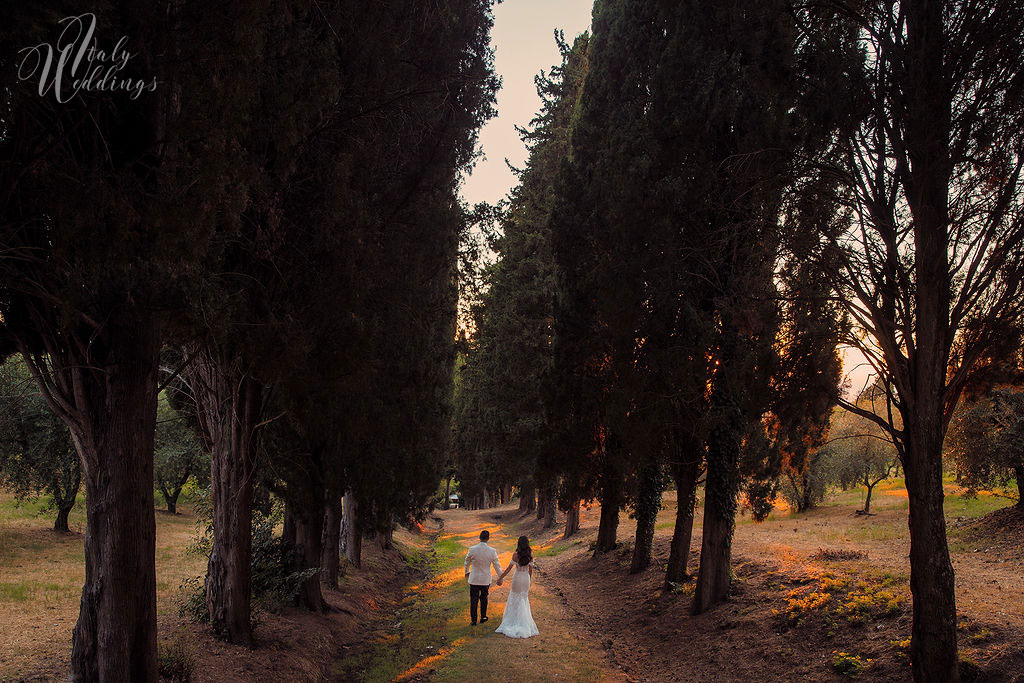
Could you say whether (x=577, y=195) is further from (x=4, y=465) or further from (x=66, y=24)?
(x=4, y=465)

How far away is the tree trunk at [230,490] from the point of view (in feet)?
31.4

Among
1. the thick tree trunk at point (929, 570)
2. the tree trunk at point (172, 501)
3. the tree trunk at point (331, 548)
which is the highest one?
the thick tree trunk at point (929, 570)

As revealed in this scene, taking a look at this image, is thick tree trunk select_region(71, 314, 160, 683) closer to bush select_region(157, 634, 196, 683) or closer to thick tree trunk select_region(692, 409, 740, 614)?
bush select_region(157, 634, 196, 683)

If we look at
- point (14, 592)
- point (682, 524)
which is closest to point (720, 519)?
point (682, 524)

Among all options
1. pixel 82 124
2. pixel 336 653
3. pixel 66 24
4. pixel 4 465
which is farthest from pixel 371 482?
pixel 4 465

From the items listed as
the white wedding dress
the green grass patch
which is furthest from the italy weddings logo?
the green grass patch

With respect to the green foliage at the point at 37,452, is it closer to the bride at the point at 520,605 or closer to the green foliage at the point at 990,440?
the bride at the point at 520,605

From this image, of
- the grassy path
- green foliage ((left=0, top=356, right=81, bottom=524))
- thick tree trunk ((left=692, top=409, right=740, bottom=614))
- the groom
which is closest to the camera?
the grassy path

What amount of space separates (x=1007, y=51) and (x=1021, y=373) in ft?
12.6

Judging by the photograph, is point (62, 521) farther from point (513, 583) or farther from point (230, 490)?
point (513, 583)

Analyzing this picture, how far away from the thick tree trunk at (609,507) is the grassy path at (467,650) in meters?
3.08

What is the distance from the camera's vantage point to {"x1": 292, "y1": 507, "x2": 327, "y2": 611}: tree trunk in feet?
41.9

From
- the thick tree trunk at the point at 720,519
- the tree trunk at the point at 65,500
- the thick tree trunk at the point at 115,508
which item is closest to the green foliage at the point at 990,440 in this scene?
the thick tree trunk at the point at 720,519

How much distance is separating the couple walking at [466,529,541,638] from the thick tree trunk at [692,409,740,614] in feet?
10.8
